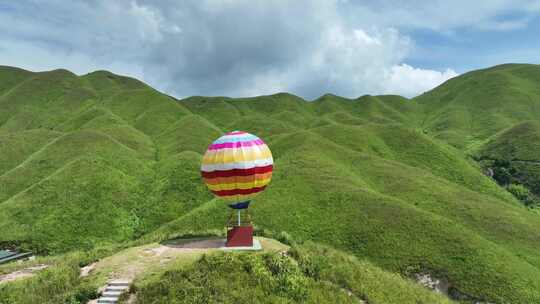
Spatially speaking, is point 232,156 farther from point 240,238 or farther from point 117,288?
point 117,288

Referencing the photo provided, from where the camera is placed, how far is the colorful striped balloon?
27250mm

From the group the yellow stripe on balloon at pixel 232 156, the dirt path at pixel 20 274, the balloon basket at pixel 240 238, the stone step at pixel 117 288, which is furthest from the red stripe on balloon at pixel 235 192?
the dirt path at pixel 20 274

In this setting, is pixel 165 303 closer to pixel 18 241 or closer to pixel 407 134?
pixel 18 241

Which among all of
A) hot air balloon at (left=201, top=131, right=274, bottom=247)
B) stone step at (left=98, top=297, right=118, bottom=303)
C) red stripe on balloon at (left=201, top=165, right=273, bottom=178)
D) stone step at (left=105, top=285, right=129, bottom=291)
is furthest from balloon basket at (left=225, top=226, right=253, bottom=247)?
stone step at (left=98, top=297, right=118, bottom=303)

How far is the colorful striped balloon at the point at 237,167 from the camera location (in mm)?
27250

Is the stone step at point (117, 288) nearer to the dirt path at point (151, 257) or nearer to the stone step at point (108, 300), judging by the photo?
the stone step at point (108, 300)

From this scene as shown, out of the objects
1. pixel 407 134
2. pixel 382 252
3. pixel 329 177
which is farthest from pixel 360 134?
pixel 382 252

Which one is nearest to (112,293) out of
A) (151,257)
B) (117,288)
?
(117,288)

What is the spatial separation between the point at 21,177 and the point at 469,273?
8467 cm

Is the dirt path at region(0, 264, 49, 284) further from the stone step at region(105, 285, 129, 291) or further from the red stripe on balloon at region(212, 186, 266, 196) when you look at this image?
the red stripe on balloon at region(212, 186, 266, 196)

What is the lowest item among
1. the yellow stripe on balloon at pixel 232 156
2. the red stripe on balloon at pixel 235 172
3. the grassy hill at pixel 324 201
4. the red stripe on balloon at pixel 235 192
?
the grassy hill at pixel 324 201

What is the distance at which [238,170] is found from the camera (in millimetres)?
27219

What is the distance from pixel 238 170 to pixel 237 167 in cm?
25

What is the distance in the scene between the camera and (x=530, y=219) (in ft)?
202
